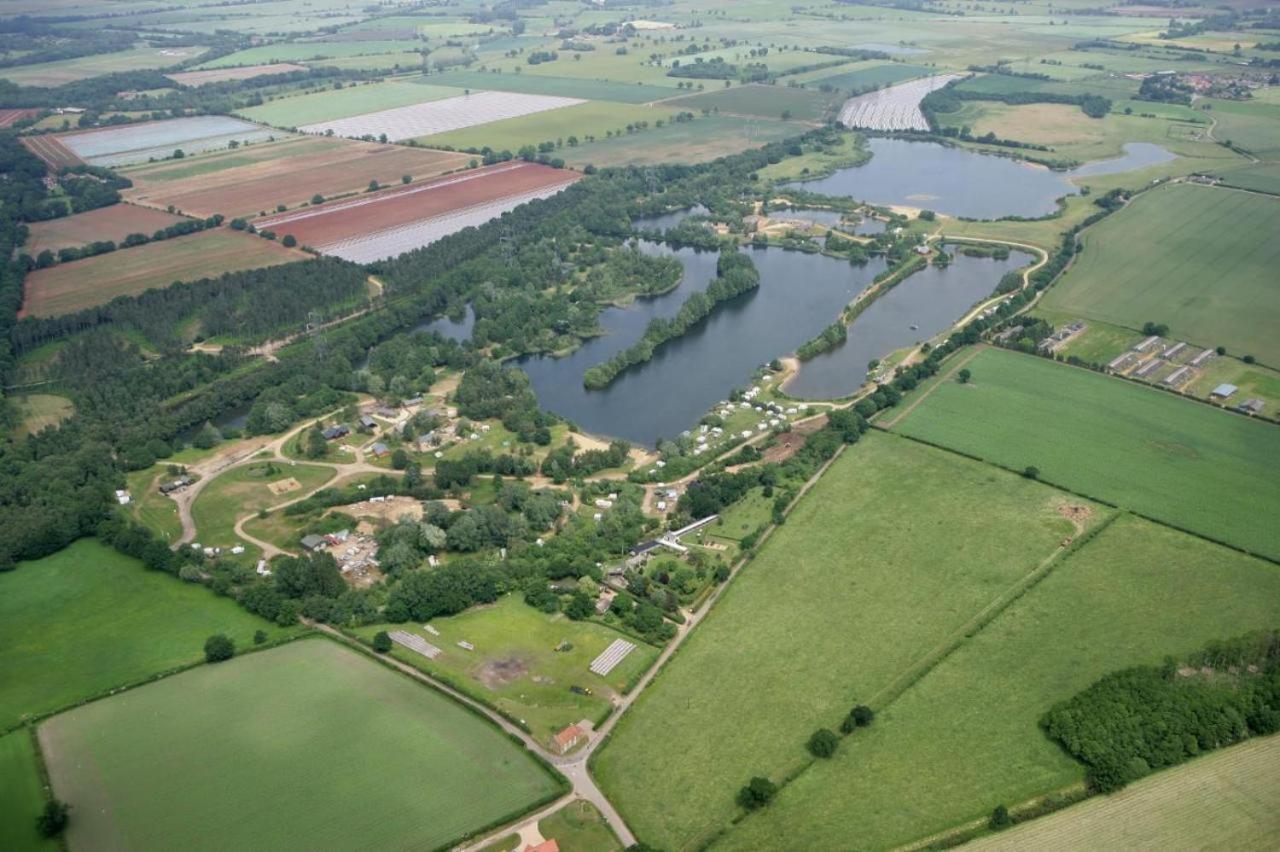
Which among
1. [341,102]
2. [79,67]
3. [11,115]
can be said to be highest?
[79,67]

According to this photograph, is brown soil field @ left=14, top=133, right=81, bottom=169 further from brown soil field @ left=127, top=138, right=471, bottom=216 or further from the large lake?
the large lake

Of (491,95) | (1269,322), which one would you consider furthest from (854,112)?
(1269,322)

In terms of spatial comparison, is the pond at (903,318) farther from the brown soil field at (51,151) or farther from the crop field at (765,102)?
the brown soil field at (51,151)

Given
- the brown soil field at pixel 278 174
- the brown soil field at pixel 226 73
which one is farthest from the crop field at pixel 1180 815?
the brown soil field at pixel 226 73

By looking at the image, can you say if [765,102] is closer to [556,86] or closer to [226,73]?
[556,86]

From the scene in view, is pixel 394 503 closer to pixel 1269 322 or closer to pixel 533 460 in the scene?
pixel 533 460

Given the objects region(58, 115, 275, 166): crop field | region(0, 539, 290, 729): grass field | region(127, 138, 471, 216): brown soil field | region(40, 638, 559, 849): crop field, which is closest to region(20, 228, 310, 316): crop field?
region(127, 138, 471, 216): brown soil field

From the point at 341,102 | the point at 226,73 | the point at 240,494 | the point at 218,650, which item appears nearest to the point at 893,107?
the point at 341,102
